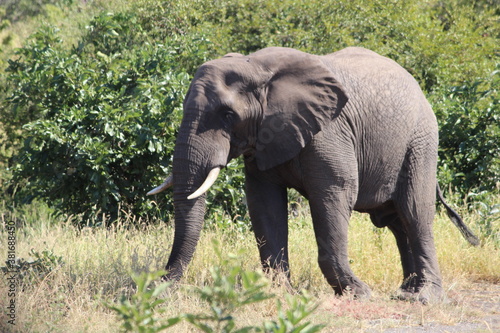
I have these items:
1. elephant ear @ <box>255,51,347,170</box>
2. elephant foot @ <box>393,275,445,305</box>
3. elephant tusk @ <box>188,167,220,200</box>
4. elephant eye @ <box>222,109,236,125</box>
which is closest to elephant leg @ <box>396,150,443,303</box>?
elephant foot @ <box>393,275,445,305</box>

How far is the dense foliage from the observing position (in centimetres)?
873

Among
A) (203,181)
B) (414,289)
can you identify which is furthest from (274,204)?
(414,289)

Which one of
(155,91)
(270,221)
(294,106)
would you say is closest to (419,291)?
(270,221)

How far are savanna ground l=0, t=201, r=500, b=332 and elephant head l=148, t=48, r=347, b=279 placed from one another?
574mm

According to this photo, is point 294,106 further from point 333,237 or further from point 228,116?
point 333,237

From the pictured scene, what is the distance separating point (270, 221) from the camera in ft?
20.8

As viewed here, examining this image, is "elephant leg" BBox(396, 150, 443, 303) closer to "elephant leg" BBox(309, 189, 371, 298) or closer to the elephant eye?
"elephant leg" BBox(309, 189, 371, 298)

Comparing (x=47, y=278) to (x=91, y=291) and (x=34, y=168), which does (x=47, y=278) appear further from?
(x=34, y=168)

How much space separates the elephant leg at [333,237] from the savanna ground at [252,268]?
0.18 meters

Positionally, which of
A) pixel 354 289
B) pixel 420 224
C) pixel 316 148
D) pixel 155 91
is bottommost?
pixel 354 289

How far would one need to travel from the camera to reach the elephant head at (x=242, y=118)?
5.71 metres

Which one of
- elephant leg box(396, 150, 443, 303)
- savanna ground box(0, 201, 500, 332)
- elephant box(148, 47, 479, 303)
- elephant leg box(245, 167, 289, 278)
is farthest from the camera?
elephant leg box(396, 150, 443, 303)

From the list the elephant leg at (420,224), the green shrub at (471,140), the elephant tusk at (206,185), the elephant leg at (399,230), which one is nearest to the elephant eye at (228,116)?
the elephant tusk at (206,185)

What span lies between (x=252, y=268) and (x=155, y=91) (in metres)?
2.89
